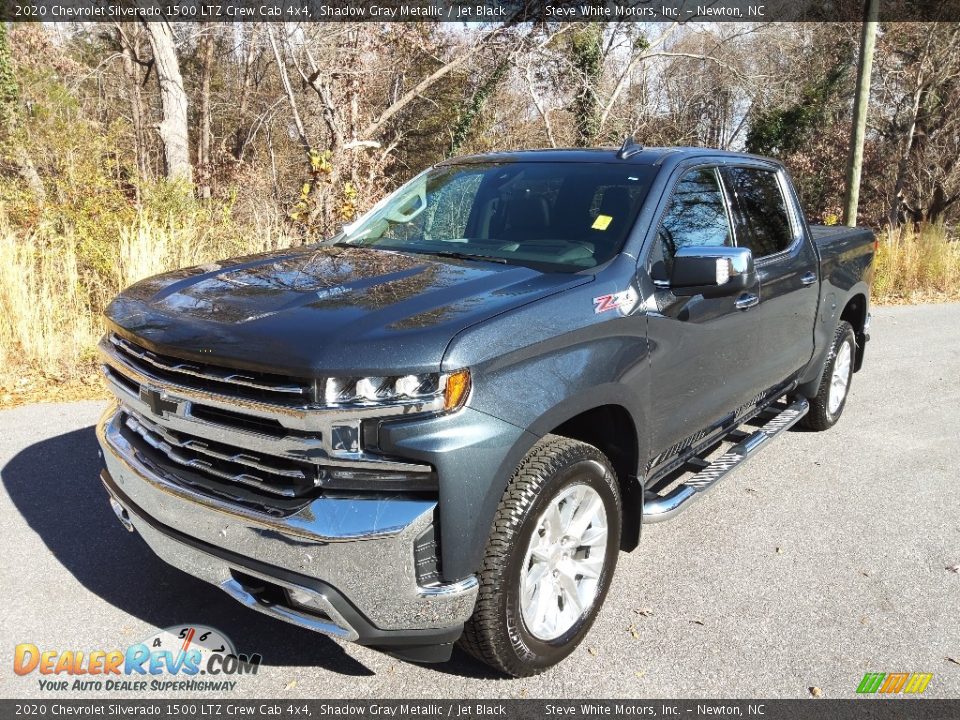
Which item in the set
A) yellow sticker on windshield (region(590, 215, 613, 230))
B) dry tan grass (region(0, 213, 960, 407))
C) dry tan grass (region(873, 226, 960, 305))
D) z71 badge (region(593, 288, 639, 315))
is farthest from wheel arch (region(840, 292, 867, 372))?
dry tan grass (region(873, 226, 960, 305))

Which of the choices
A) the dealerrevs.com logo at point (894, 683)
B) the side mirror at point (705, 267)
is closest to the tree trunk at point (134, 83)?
the side mirror at point (705, 267)

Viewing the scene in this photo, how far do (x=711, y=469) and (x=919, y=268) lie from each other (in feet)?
37.6

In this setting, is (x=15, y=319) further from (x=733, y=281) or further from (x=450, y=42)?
(x=450, y=42)

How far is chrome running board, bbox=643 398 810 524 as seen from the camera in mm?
3369

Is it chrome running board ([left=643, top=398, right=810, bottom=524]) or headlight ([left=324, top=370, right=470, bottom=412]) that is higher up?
headlight ([left=324, top=370, right=470, bottom=412])

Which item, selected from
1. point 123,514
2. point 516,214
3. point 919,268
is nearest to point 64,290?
point 123,514

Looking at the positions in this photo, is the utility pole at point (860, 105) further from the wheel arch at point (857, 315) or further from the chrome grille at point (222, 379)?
the chrome grille at point (222, 379)

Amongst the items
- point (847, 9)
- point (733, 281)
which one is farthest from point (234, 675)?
point (847, 9)

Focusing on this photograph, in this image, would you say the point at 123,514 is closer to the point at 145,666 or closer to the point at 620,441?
the point at 145,666

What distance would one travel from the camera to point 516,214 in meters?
3.76

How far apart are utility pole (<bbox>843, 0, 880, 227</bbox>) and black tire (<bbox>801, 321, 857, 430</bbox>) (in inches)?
320

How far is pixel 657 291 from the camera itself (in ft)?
10.7

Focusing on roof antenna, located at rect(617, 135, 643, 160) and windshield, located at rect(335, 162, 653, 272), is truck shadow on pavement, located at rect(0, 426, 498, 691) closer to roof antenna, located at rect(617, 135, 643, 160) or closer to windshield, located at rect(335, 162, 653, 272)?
windshield, located at rect(335, 162, 653, 272)

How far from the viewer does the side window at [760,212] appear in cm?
423
